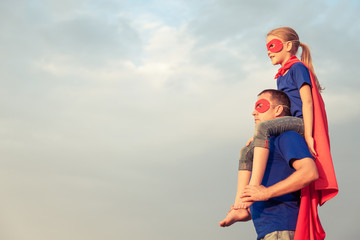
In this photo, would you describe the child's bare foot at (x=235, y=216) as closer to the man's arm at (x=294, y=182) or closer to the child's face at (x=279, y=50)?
the man's arm at (x=294, y=182)

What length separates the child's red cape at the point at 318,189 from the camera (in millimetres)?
4715

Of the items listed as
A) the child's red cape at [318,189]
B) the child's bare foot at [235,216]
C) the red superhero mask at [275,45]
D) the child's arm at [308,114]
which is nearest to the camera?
the child's red cape at [318,189]

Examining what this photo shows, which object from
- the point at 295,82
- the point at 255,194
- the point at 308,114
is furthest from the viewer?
the point at 295,82

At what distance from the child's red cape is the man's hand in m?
0.45

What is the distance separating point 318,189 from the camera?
4891 millimetres

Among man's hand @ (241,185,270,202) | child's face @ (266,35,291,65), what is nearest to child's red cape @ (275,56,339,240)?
man's hand @ (241,185,270,202)

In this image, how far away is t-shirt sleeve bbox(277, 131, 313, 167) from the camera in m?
4.65

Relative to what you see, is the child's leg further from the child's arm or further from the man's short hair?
the man's short hair

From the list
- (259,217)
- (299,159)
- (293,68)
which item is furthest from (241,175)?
(293,68)

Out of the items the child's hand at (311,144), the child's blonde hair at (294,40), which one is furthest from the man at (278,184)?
the child's blonde hair at (294,40)

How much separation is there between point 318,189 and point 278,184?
1.79 feet

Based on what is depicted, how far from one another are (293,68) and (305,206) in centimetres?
168

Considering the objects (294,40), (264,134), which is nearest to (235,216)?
(264,134)

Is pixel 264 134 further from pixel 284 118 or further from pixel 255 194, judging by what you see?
pixel 255 194
